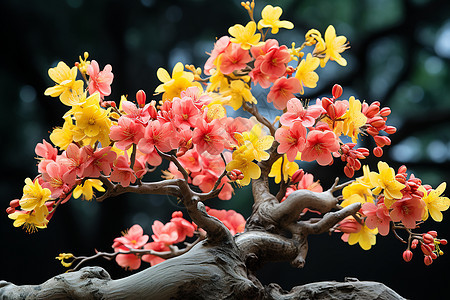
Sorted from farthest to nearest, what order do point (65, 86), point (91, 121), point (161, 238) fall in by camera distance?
Answer: point (161, 238) < point (65, 86) < point (91, 121)

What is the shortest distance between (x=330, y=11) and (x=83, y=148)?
5.67 feet

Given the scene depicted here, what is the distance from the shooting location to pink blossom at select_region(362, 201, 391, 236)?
0.93 metres

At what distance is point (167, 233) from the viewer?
1.20 metres

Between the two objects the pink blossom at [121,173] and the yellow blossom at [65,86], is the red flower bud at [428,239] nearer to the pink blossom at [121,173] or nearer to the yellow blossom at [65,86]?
the pink blossom at [121,173]

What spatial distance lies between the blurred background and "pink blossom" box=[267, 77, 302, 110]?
41.9 inches

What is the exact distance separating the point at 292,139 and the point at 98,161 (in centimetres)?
36

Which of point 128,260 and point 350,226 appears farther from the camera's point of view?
point 128,260

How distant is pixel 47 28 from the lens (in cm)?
204

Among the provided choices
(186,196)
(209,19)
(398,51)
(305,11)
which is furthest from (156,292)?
(398,51)

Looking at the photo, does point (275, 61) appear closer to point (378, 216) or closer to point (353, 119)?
point (353, 119)

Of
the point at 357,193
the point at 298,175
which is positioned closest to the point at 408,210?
the point at 357,193

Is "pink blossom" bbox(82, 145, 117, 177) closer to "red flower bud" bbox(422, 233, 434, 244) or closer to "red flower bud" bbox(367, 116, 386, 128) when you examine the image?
"red flower bud" bbox(367, 116, 386, 128)

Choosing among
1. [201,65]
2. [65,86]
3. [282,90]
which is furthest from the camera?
[201,65]

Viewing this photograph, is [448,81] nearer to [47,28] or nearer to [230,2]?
[230,2]
